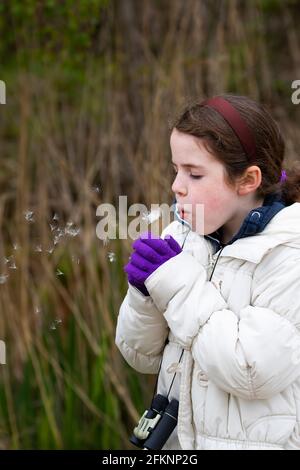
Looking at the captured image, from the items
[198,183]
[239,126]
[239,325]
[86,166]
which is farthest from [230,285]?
[86,166]

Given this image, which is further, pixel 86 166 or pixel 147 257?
pixel 86 166

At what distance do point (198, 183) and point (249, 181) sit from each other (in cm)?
13

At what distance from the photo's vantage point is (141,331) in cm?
187

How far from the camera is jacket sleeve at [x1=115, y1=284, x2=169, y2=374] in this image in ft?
5.96

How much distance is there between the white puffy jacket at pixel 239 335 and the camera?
64.1 inches

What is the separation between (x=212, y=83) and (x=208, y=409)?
207 cm

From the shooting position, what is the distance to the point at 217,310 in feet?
5.50

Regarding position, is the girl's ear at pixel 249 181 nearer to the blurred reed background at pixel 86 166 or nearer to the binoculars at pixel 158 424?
the binoculars at pixel 158 424

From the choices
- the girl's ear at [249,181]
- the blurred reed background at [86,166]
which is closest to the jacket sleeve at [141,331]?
the girl's ear at [249,181]

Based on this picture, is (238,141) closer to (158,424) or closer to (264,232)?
(264,232)

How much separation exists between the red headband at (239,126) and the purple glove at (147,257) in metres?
0.29
